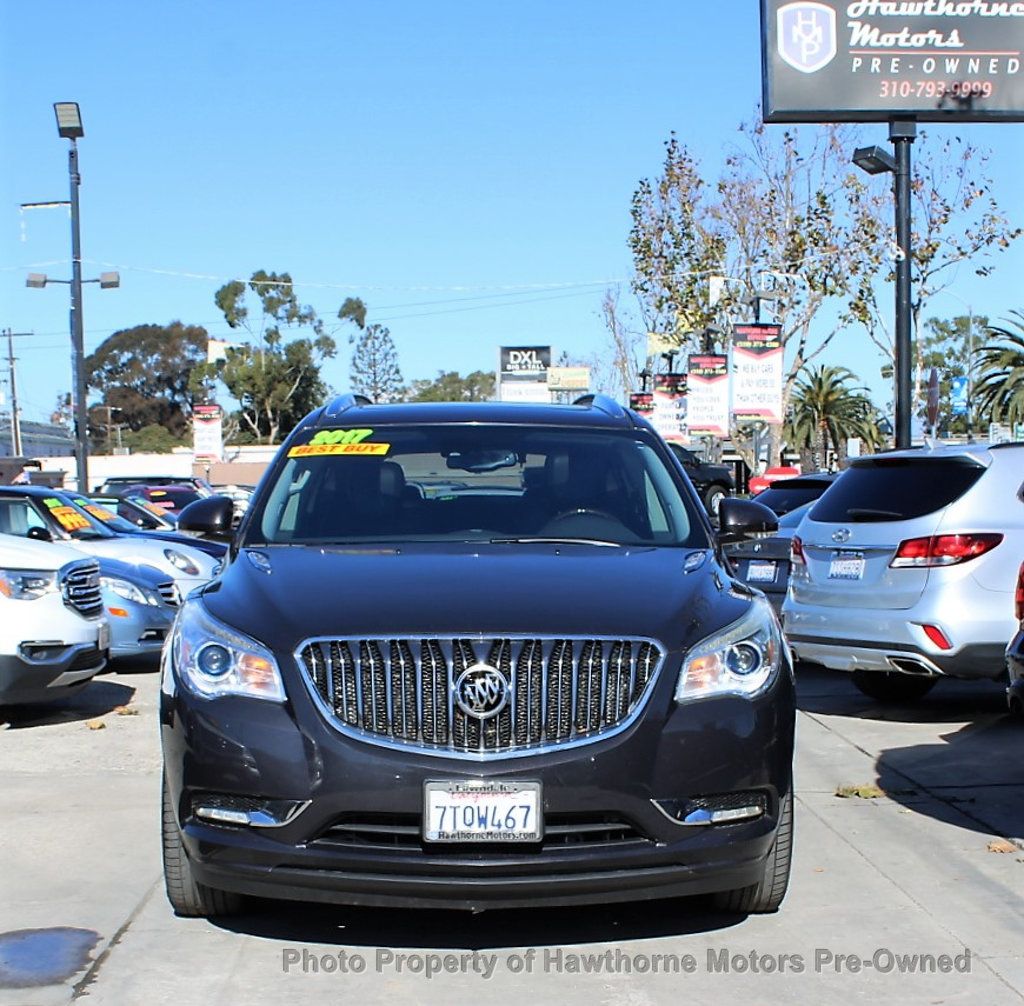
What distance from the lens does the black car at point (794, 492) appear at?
1345cm

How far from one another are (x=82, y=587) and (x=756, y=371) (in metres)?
21.4

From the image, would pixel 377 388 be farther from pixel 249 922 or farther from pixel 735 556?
pixel 249 922

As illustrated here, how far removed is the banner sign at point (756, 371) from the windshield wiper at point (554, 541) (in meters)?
24.0

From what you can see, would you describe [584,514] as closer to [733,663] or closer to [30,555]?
[733,663]

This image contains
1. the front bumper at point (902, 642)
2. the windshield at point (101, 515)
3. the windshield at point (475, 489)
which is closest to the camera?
the windshield at point (475, 489)

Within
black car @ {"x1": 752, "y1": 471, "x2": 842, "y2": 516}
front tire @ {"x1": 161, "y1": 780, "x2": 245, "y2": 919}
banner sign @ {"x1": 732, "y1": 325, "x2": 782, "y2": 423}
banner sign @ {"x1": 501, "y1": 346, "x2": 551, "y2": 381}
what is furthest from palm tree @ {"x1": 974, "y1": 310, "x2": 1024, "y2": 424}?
banner sign @ {"x1": 501, "y1": 346, "x2": 551, "y2": 381}

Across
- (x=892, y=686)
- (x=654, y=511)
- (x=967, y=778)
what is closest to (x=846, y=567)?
(x=892, y=686)

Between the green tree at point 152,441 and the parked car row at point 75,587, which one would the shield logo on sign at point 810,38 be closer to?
the parked car row at point 75,587

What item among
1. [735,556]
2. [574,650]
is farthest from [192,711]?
[735,556]

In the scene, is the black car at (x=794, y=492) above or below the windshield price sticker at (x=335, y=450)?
below

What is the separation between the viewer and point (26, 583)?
9.30 meters

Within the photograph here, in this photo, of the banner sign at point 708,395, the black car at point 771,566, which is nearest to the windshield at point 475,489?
the black car at point 771,566

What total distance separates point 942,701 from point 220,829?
714cm

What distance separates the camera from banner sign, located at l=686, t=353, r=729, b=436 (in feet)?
118
